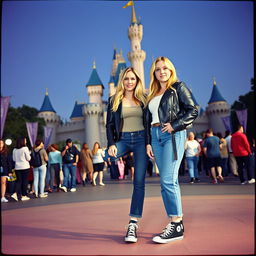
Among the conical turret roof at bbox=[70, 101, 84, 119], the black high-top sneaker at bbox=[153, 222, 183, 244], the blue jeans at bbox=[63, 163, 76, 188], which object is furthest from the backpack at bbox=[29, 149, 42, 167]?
the conical turret roof at bbox=[70, 101, 84, 119]

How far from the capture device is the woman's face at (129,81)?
253 centimetres

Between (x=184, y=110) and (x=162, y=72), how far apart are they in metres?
0.37

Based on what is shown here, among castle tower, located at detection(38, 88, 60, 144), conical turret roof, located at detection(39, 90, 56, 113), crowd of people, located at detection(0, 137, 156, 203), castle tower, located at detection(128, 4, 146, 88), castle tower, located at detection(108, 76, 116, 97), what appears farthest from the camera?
castle tower, located at detection(108, 76, 116, 97)

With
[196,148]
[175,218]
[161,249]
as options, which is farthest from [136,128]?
[196,148]

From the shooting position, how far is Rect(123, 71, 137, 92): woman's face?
2.53m

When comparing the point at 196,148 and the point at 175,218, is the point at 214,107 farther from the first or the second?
the point at 175,218

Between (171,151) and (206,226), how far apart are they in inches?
29.0

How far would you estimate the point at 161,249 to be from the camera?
6.07ft

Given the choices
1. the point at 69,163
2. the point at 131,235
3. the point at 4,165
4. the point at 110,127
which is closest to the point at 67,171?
the point at 69,163

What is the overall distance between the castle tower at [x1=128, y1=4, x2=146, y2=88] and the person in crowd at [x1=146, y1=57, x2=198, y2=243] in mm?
40194

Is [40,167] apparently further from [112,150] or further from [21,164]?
[112,150]

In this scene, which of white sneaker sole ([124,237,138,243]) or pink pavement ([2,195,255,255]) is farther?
white sneaker sole ([124,237,138,243])

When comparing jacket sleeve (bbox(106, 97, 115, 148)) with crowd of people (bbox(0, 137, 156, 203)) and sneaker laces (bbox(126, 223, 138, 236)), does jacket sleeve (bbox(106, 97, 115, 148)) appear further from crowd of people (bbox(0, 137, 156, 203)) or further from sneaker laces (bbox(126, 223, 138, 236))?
crowd of people (bbox(0, 137, 156, 203))

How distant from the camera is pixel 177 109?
2.33 metres
